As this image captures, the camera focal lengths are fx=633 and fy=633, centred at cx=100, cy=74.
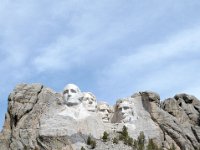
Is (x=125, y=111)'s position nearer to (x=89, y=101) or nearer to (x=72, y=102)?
(x=89, y=101)

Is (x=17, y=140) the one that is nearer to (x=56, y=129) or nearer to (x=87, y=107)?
(x=56, y=129)

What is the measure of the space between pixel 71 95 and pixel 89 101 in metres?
1.28

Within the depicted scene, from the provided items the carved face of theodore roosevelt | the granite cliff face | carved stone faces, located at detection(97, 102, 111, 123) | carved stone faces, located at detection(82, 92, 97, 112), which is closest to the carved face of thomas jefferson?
the granite cliff face

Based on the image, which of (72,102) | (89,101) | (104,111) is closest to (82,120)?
(72,102)

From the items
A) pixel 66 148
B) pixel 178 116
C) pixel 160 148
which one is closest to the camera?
pixel 66 148

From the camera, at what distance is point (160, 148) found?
116ft

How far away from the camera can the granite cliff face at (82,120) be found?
33.8 metres

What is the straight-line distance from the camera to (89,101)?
35.9 metres

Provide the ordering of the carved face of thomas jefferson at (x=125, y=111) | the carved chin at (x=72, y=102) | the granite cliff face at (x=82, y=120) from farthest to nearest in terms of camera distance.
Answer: the carved face of thomas jefferson at (x=125, y=111) < the carved chin at (x=72, y=102) < the granite cliff face at (x=82, y=120)

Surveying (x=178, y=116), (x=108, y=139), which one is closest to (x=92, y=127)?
(x=108, y=139)

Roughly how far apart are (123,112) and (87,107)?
7.75ft

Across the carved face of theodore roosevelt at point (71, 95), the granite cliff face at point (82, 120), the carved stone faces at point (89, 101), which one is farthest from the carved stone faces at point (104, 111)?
the carved face of theodore roosevelt at point (71, 95)

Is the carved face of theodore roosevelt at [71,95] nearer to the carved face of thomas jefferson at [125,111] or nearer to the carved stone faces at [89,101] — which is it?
the carved stone faces at [89,101]

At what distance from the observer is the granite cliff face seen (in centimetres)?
3378
